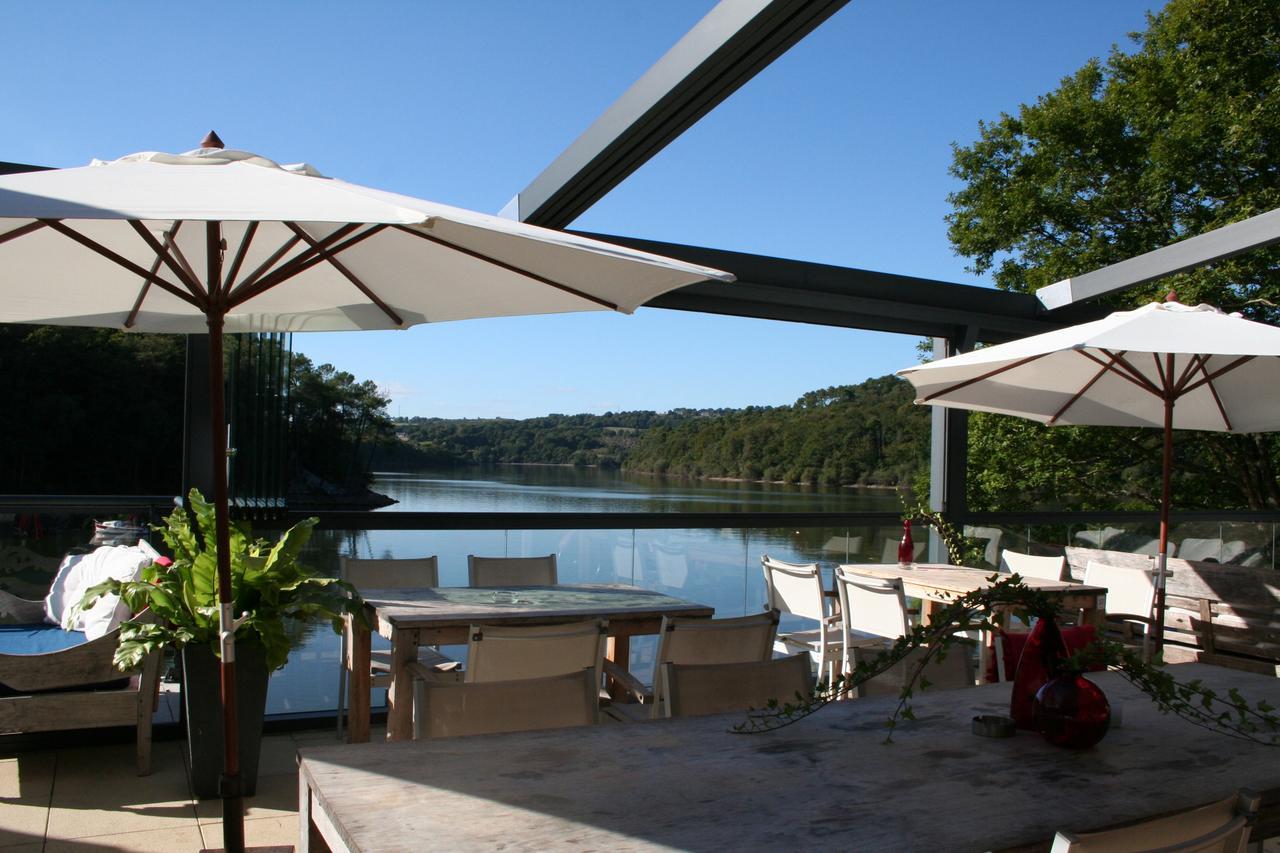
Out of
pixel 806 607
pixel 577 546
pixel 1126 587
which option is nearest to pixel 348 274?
pixel 577 546

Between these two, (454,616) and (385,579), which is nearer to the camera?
(454,616)

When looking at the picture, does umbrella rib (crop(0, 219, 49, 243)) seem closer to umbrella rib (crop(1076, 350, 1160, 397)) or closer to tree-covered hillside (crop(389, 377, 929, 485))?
tree-covered hillside (crop(389, 377, 929, 485))

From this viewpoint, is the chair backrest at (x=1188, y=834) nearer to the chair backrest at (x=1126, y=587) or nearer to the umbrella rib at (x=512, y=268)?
the umbrella rib at (x=512, y=268)

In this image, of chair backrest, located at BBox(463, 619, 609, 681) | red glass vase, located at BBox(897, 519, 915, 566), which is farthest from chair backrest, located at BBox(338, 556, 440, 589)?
red glass vase, located at BBox(897, 519, 915, 566)

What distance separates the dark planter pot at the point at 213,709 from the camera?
3.81m

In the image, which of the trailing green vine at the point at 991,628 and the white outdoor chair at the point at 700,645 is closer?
the trailing green vine at the point at 991,628

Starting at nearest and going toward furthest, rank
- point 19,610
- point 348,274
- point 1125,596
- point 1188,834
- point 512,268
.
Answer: point 1188,834 < point 512,268 < point 348,274 < point 19,610 < point 1125,596

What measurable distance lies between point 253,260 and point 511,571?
222 centimetres

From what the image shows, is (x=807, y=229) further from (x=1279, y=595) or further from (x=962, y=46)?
(x=1279, y=595)

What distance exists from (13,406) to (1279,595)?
7.90 metres

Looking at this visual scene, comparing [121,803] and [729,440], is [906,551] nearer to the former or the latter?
[729,440]

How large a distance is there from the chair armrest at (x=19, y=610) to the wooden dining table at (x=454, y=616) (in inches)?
57.5

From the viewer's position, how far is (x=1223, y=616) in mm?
5707

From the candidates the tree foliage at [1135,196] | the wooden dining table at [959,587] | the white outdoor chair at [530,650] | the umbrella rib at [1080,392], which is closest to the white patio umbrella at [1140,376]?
the umbrella rib at [1080,392]
